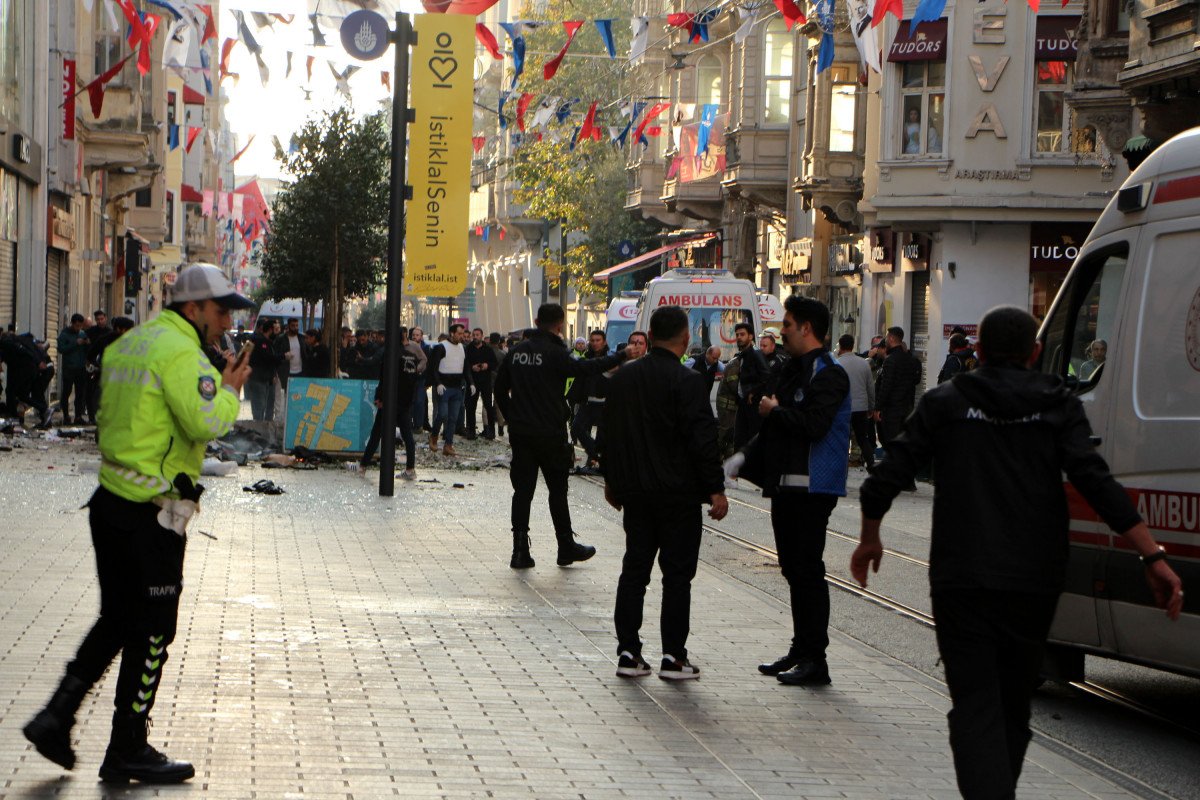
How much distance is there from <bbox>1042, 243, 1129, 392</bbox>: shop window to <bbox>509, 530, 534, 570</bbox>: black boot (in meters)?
4.57

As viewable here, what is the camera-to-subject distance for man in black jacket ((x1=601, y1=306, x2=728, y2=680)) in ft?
27.1

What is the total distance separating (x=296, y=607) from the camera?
32.8 feet

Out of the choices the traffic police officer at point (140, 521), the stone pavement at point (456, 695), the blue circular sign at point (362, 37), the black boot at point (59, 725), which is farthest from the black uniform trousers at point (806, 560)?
the blue circular sign at point (362, 37)

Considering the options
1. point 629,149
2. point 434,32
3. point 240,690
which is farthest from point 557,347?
point 629,149

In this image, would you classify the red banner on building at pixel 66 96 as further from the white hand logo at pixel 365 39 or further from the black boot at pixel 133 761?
the black boot at pixel 133 761

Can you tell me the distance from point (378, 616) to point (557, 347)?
3.14 metres

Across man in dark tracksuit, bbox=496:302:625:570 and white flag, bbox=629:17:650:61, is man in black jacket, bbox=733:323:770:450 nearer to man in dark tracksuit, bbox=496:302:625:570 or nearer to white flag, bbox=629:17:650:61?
man in dark tracksuit, bbox=496:302:625:570

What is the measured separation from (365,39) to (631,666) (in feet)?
44.8

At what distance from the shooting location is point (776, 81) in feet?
136

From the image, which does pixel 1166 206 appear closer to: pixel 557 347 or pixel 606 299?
pixel 557 347

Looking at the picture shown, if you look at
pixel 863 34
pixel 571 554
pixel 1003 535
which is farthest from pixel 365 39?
pixel 1003 535

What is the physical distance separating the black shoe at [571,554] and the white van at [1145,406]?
4.91 m

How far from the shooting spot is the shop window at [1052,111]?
3195 cm

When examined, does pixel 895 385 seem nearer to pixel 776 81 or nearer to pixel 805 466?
pixel 805 466
